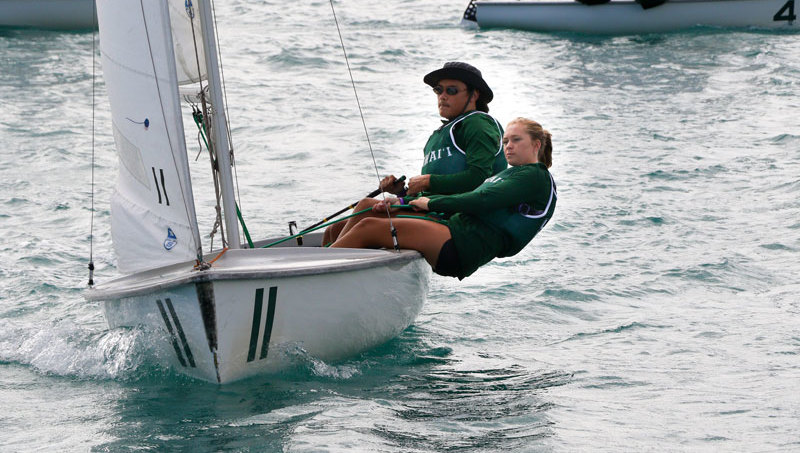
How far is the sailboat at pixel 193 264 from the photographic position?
4.44 metres

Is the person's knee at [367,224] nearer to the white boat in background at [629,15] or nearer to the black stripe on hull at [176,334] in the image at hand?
the black stripe on hull at [176,334]

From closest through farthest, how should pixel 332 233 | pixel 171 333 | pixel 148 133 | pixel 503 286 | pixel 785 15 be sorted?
pixel 171 333, pixel 148 133, pixel 332 233, pixel 503 286, pixel 785 15

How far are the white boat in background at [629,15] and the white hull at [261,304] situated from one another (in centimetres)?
1649

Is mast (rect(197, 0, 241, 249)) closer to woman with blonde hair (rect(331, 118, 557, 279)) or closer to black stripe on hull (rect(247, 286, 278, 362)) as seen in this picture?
black stripe on hull (rect(247, 286, 278, 362))

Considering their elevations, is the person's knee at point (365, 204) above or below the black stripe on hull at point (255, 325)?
above

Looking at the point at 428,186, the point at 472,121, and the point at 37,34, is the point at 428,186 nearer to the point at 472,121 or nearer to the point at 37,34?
the point at 472,121

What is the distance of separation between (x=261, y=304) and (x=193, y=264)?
0.47 meters

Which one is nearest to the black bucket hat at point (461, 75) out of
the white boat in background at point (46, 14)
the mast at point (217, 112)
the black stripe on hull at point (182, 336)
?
the mast at point (217, 112)

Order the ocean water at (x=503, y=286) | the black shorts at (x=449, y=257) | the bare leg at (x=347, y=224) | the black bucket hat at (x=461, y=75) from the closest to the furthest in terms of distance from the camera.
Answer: the ocean water at (x=503, y=286)
the black shorts at (x=449, y=257)
the black bucket hat at (x=461, y=75)
the bare leg at (x=347, y=224)

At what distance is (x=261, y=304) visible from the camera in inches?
175

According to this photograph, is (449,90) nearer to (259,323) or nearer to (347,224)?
(347,224)

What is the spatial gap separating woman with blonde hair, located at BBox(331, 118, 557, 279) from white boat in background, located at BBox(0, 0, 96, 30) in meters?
18.2

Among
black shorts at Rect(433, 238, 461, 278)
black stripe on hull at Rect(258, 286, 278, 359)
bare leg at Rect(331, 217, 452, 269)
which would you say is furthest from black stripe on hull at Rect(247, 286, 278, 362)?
black shorts at Rect(433, 238, 461, 278)

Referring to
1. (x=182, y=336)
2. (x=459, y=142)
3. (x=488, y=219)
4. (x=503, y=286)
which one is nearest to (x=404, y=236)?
(x=488, y=219)
